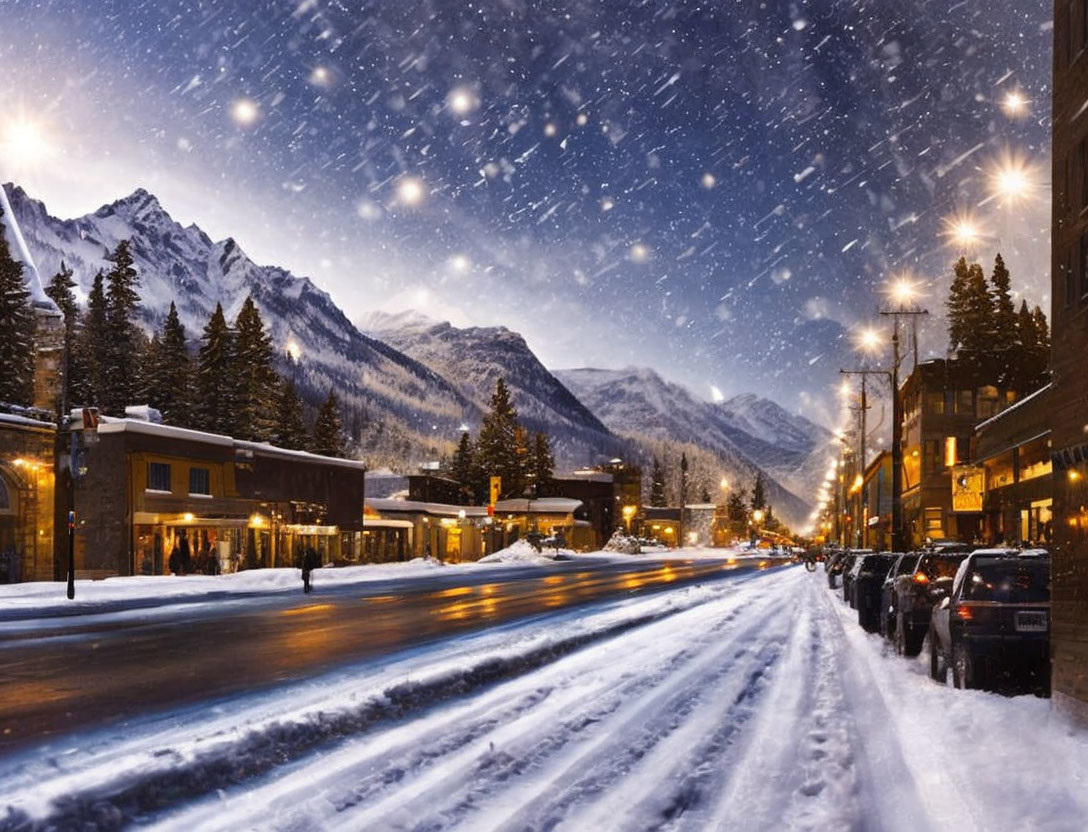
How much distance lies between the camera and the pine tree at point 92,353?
7300 cm

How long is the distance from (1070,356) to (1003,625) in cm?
296

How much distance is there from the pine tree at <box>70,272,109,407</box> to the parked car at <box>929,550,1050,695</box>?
69.8 meters

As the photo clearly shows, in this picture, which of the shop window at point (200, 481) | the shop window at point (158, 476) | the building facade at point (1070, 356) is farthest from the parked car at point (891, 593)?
the shop window at point (200, 481)

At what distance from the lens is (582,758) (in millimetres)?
8062

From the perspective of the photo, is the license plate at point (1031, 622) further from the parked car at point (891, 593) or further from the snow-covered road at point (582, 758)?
the parked car at point (891, 593)

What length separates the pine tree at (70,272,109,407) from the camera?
7300 centimetres

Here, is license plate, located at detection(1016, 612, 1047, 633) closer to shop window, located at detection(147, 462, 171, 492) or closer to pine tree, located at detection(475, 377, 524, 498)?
shop window, located at detection(147, 462, 171, 492)

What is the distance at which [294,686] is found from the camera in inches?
480

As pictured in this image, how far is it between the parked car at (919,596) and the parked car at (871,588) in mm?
4554

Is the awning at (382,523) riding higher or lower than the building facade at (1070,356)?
lower

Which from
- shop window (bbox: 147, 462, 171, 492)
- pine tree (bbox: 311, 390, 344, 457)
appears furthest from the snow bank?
pine tree (bbox: 311, 390, 344, 457)

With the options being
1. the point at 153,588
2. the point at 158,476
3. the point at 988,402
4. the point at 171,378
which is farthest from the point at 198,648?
the point at 988,402

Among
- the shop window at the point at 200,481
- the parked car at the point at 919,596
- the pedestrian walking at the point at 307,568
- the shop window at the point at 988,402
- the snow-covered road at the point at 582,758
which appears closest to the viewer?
the snow-covered road at the point at 582,758

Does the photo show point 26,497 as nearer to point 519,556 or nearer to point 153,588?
point 153,588
